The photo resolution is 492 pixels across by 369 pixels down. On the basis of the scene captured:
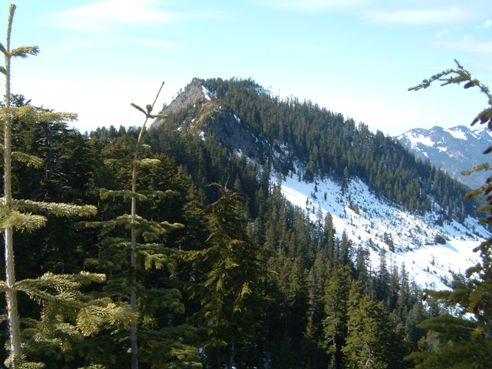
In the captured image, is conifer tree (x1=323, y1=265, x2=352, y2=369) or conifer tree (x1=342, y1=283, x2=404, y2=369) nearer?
conifer tree (x1=342, y1=283, x2=404, y2=369)

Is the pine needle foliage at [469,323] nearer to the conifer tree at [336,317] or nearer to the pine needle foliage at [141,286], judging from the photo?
the pine needle foliage at [141,286]

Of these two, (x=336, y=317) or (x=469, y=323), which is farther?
(x=336, y=317)

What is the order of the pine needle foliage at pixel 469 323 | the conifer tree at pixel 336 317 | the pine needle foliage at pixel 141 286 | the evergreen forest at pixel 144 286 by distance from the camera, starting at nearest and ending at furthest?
the evergreen forest at pixel 144 286, the pine needle foliage at pixel 469 323, the pine needle foliage at pixel 141 286, the conifer tree at pixel 336 317

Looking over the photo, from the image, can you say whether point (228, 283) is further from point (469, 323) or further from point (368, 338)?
point (368, 338)

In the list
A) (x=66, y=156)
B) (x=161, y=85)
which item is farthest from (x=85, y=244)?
(x=161, y=85)

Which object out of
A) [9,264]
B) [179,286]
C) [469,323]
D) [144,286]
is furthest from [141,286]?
[469,323]

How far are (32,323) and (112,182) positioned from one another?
73.9ft

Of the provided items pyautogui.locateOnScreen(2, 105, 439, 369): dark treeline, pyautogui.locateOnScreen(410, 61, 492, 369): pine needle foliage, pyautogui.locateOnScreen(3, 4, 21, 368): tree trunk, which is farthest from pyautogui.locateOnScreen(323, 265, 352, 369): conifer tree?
pyautogui.locateOnScreen(3, 4, 21, 368): tree trunk

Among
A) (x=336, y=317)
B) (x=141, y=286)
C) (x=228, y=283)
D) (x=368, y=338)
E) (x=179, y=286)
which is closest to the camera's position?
(x=141, y=286)

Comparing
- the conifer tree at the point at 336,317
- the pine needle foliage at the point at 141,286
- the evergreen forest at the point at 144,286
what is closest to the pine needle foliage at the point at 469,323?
the evergreen forest at the point at 144,286

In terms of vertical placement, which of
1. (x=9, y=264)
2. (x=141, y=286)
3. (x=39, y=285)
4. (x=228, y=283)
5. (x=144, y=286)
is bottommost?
(x=228, y=283)

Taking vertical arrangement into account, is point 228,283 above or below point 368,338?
above

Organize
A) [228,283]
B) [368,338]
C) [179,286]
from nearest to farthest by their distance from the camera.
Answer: [179,286], [228,283], [368,338]

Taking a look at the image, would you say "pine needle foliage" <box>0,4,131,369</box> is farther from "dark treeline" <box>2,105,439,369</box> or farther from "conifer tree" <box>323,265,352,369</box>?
"conifer tree" <box>323,265,352,369</box>
